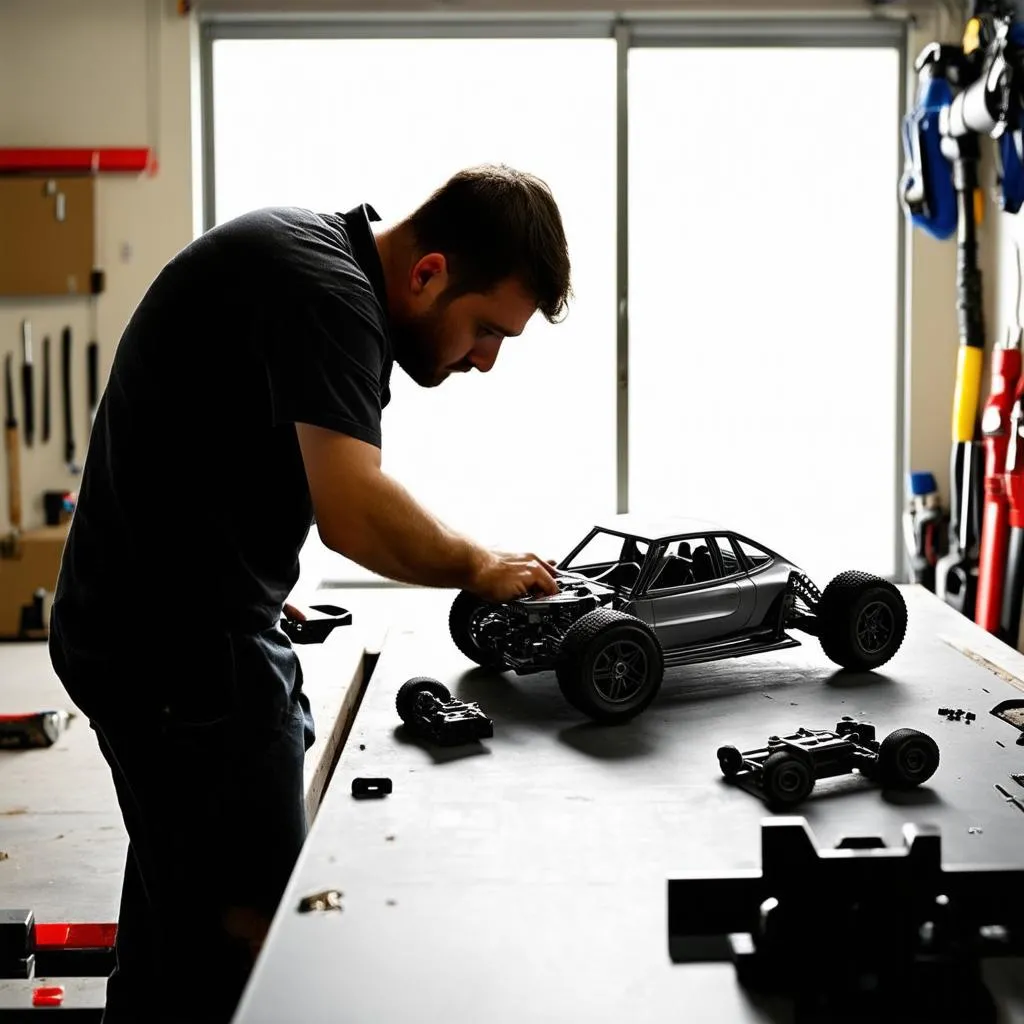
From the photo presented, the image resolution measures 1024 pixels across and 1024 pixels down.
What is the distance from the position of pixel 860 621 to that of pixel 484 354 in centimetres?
88

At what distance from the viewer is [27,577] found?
221 inches

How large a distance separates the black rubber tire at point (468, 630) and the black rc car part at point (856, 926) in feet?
3.66

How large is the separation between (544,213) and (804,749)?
0.81 m

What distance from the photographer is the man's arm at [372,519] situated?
154 centimetres

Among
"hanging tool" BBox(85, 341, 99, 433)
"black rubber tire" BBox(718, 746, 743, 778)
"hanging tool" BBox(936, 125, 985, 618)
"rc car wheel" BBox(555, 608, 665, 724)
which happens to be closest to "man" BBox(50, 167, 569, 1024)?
"rc car wheel" BBox(555, 608, 665, 724)

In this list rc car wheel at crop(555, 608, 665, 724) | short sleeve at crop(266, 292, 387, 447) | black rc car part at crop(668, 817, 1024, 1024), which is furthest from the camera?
rc car wheel at crop(555, 608, 665, 724)

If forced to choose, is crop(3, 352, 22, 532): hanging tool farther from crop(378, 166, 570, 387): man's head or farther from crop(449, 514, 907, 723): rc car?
crop(378, 166, 570, 387): man's head

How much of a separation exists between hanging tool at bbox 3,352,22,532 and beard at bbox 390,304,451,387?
4.42 m

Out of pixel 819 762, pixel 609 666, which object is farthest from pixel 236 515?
pixel 819 762

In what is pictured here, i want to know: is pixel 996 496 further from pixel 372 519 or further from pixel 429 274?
pixel 372 519

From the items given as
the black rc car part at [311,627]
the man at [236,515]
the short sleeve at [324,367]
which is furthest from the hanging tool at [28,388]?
the short sleeve at [324,367]

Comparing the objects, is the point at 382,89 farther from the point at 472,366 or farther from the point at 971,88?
the point at 472,366

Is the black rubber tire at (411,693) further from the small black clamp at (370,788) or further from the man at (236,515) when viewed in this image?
the small black clamp at (370,788)

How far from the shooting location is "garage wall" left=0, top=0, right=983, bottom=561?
5742mm
